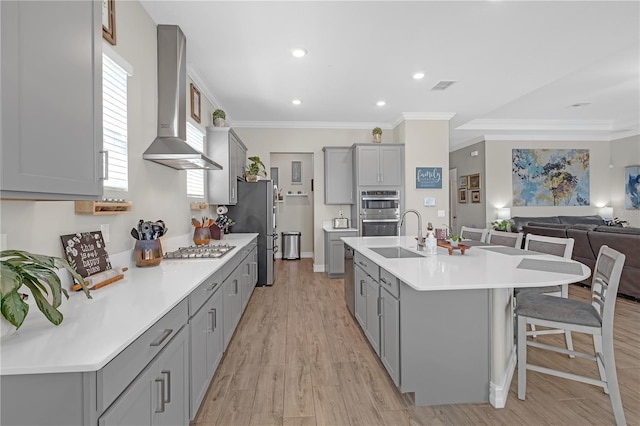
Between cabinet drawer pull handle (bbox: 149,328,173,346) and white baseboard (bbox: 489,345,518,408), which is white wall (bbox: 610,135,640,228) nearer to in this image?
white baseboard (bbox: 489,345,518,408)

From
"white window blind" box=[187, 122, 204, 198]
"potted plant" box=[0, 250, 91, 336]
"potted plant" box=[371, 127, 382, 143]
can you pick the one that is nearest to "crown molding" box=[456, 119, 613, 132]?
"potted plant" box=[371, 127, 382, 143]

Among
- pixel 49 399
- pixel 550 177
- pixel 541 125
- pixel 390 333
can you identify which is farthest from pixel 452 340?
pixel 550 177

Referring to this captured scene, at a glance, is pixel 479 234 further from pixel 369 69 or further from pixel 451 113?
pixel 451 113

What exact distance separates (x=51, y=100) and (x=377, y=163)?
16.5ft

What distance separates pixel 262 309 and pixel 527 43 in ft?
13.3

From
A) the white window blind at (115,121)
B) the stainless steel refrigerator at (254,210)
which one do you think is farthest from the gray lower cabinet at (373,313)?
the stainless steel refrigerator at (254,210)

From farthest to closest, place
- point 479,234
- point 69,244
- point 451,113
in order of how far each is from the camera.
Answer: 1. point 451,113
2. point 479,234
3. point 69,244

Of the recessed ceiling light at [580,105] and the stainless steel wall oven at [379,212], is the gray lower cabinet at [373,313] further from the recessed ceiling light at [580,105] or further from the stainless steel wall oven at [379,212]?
the recessed ceiling light at [580,105]

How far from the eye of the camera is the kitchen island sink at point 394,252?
→ 268cm

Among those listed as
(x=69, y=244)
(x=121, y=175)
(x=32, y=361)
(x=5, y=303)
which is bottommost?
(x=32, y=361)

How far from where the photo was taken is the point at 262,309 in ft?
13.3

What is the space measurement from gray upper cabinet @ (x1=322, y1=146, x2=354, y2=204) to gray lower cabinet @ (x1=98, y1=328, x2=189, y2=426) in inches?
184

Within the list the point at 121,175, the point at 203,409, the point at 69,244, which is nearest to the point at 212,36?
the point at 121,175

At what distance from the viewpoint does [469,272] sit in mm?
2010
